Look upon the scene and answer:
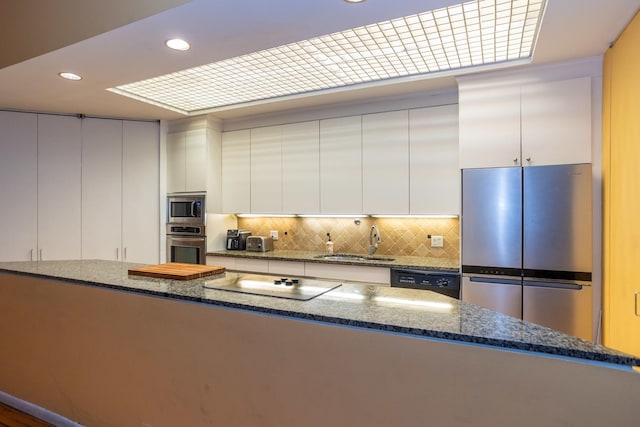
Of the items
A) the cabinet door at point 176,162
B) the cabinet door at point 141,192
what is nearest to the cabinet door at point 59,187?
the cabinet door at point 141,192

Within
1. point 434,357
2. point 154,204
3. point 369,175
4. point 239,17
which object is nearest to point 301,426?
point 434,357

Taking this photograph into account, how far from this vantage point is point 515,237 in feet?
8.75

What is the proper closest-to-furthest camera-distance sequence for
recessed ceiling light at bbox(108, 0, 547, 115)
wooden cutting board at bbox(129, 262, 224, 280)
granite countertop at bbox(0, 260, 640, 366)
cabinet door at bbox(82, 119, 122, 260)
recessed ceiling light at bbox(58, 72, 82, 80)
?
1. granite countertop at bbox(0, 260, 640, 366)
2. wooden cutting board at bbox(129, 262, 224, 280)
3. recessed ceiling light at bbox(108, 0, 547, 115)
4. recessed ceiling light at bbox(58, 72, 82, 80)
5. cabinet door at bbox(82, 119, 122, 260)

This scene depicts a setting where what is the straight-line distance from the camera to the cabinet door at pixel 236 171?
4.29 m

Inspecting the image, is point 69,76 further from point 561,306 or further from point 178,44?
point 561,306

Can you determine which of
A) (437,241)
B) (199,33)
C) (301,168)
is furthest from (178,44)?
(437,241)

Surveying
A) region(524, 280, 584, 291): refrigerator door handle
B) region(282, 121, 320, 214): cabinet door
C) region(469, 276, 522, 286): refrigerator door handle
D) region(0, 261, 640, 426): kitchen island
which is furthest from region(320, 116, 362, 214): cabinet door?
region(0, 261, 640, 426): kitchen island

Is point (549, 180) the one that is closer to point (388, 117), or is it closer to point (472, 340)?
point (388, 117)

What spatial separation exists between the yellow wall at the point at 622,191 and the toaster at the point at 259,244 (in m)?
3.15

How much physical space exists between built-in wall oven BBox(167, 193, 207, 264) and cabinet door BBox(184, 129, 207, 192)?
14 centimetres

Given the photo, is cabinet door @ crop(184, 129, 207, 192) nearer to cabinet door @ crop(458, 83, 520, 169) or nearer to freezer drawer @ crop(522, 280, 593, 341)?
cabinet door @ crop(458, 83, 520, 169)

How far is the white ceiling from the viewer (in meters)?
1.89

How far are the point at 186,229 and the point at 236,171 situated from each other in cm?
94

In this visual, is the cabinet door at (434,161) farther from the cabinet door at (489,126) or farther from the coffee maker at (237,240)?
the coffee maker at (237,240)
